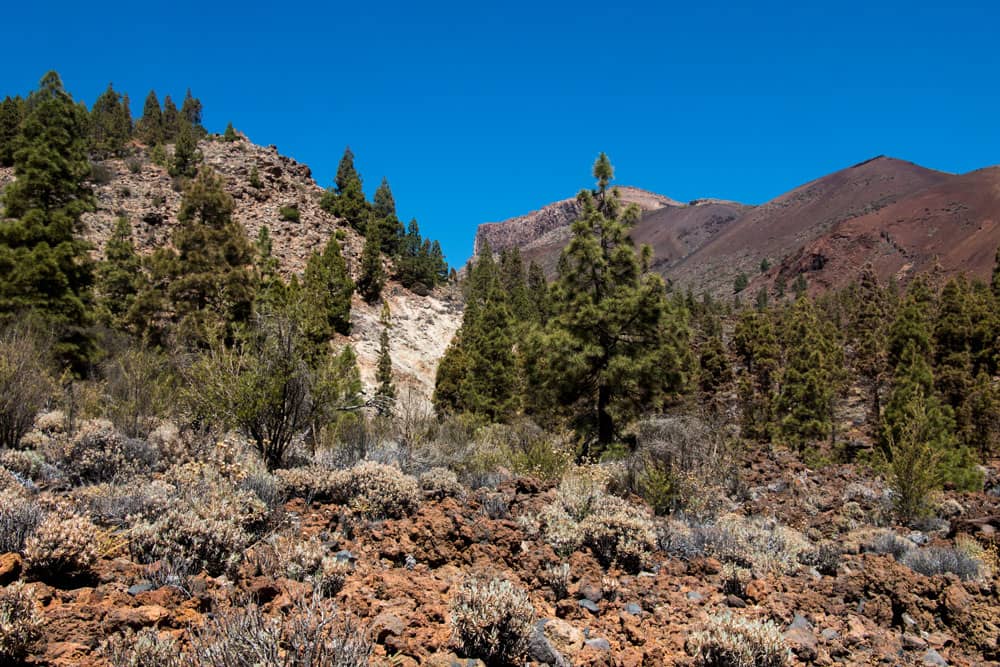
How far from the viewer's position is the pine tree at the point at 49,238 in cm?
1819

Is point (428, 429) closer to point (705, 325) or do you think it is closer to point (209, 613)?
point (209, 613)

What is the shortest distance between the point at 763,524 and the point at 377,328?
35.2 metres

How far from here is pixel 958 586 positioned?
17.0 ft

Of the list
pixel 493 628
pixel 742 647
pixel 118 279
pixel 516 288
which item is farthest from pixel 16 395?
pixel 516 288

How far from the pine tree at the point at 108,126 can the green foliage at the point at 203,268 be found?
4287 cm

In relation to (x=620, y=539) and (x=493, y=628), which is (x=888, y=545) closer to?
(x=620, y=539)

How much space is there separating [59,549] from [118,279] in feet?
103

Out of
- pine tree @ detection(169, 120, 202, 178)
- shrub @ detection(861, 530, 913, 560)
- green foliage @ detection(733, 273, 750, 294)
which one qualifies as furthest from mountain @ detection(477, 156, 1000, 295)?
shrub @ detection(861, 530, 913, 560)

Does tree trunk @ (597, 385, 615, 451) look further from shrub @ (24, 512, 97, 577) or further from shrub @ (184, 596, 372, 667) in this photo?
shrub @ (184, 596, 372, 667)

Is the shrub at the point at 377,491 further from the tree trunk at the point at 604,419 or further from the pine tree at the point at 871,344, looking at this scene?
the pine tree at the point at 871,344

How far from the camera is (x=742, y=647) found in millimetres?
3623

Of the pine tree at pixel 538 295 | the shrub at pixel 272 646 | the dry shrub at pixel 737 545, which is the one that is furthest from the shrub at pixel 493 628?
the pine tree at pixel 538 295

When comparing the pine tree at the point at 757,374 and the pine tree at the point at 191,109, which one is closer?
the pine tree at the point at 757,374

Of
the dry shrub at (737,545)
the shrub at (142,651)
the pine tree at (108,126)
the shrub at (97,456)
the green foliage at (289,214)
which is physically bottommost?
the dry shrub at (737,545)
